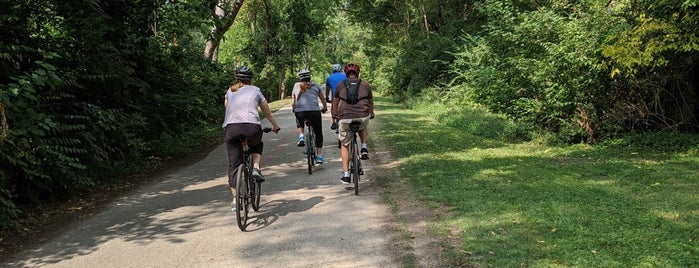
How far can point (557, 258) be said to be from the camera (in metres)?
4.75

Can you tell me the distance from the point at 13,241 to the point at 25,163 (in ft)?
Answer: 3.32

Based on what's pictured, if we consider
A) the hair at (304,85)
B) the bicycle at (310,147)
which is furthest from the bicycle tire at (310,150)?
the hair at (304,85)

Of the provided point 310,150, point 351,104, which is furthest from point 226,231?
point 310,150

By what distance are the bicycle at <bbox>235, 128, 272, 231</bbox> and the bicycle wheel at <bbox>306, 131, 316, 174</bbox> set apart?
284 cm

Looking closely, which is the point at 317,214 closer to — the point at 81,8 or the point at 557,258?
the point at 557,258

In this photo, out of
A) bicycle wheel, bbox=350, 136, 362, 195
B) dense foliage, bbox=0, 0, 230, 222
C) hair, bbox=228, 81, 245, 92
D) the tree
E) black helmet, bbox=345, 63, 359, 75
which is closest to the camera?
hair, bbox=228, 81, 245, 92

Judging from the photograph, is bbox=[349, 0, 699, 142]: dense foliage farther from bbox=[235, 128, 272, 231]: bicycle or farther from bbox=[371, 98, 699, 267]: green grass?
bbox=[235, 128, 272, 231]: bicycle

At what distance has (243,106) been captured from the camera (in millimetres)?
6305

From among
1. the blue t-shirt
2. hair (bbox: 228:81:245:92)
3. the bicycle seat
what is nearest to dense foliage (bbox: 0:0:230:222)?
hair (bbox: 228:81:245:92)

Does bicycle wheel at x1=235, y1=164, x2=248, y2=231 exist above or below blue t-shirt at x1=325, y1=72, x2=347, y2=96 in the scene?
below

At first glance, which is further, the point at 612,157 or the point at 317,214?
the point at 612,157

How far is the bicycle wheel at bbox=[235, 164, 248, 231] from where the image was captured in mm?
6027

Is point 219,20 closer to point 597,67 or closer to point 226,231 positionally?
point 226,231

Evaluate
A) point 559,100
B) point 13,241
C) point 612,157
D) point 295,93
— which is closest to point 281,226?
point 13,241
